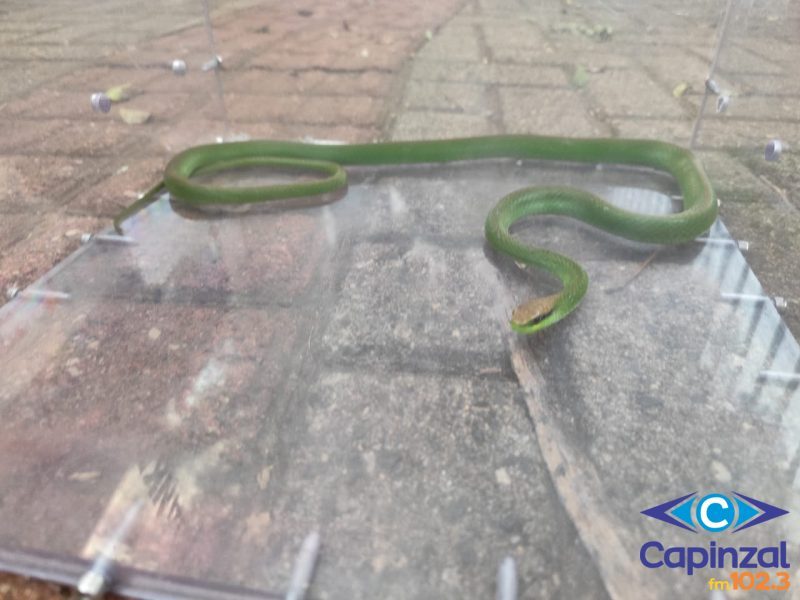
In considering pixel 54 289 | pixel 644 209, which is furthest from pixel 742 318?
pixel 54 289

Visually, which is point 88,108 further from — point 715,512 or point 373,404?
point 715,512

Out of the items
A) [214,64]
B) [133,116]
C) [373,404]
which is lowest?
[373,404]

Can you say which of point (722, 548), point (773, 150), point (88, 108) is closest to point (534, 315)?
point (722, 548)

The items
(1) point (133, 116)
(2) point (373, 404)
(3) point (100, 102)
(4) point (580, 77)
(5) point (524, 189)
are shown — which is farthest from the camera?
(4) point (580, 77)

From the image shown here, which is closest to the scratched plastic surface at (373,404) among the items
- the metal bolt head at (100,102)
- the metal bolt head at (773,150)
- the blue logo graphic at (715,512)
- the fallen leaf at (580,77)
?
the blue logo graphic at (715,512)

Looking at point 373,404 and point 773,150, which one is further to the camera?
point 773,150

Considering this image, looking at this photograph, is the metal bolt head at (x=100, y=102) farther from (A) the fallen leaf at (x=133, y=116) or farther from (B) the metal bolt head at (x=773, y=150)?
(B) the metal bolt head at (x=773, y=150)

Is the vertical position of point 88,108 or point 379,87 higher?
point 88,108

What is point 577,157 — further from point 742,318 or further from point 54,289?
point 54,289
